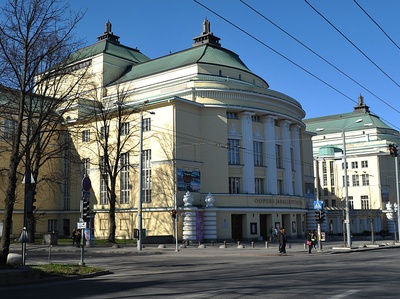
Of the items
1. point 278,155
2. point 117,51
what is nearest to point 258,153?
point 278,155

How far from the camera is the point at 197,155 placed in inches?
2040

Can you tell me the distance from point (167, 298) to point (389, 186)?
8341 centimetres

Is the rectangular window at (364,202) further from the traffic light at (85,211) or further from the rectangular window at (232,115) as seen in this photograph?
the traffic light at (85,211)

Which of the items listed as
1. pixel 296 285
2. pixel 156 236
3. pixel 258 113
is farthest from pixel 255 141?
pixel 296 285

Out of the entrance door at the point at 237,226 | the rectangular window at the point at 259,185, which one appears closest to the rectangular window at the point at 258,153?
the rectangular window at the point at 259,185

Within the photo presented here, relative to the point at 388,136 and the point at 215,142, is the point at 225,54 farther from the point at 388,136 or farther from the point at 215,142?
the point at 388,136

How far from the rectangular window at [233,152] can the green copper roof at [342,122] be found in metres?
45.7

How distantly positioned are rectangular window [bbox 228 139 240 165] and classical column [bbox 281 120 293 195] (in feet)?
25.2

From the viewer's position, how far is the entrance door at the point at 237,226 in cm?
5266

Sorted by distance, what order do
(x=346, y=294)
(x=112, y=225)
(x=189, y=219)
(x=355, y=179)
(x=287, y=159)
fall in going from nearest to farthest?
(x=346, y=294), (x=112, y=225), (x=189, y=219), (x=287, y=159), (x=355, y=179)

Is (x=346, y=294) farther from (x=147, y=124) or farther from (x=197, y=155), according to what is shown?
(x=147, y=124)

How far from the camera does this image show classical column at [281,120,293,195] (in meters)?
58.2

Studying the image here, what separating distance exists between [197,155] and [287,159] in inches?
518

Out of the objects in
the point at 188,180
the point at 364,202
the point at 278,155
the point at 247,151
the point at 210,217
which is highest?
the point at 278,155
